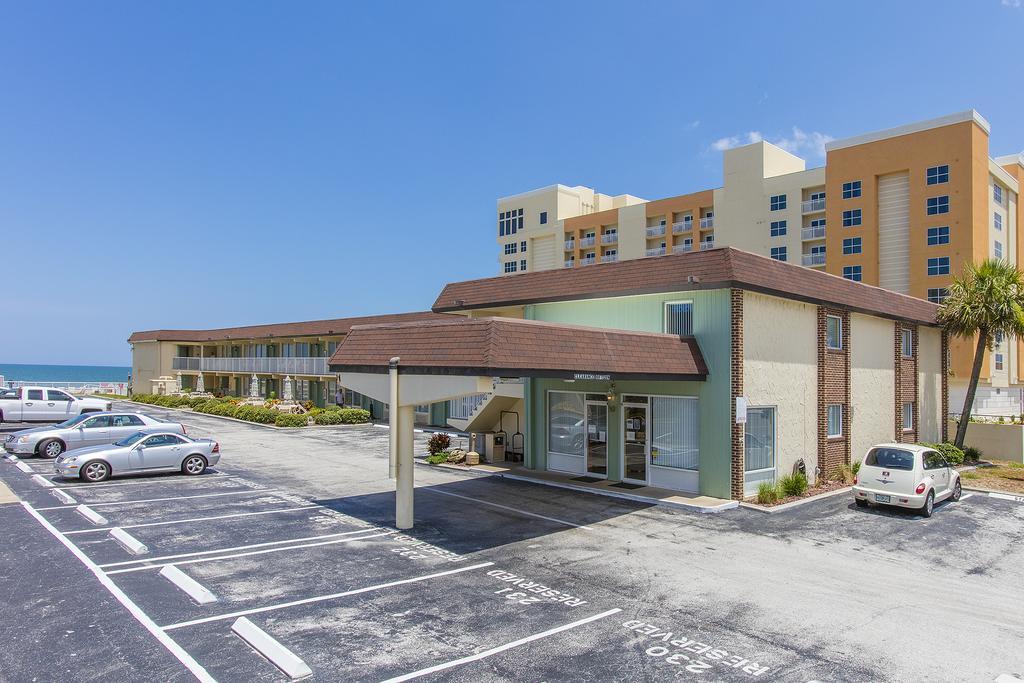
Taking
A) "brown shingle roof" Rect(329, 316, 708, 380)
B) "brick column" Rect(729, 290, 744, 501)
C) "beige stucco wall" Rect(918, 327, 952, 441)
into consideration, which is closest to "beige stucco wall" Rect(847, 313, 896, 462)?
"beige stucco wall" Rect(918, 327, 952, 441)

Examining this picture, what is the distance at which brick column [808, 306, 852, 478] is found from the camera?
20734mm

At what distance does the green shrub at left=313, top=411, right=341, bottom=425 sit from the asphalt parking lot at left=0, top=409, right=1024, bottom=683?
800 inches

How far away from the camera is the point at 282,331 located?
49.8 meters

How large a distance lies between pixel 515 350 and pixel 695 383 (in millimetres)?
6877

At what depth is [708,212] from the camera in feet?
218

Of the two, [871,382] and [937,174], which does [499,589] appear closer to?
[871,382]

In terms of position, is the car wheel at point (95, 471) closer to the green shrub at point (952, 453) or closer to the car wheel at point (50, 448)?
the car wheel at point (50, 448)

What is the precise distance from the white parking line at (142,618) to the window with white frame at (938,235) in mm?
51306

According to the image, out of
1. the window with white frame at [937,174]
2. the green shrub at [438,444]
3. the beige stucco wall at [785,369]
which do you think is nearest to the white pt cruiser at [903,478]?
the beige stucco wall at [785,369]

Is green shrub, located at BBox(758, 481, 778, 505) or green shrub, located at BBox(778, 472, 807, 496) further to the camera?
green shrub, located at BBox(778, 472, 807, 496)

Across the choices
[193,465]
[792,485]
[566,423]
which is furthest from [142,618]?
[792,485]

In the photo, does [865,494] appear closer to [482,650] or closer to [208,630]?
[482,650]

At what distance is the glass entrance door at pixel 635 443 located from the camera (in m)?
19.9

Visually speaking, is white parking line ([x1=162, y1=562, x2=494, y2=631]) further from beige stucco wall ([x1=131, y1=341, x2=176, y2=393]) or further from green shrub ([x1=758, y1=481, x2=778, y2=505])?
beige stucco wall ([x1=131, y1=341, x2=176, y2=393])
